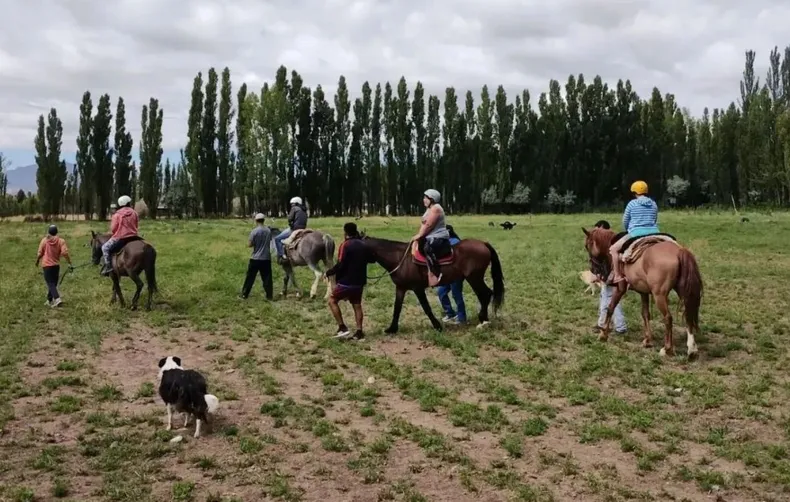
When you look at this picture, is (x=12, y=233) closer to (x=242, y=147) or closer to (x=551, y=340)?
(x=242, y=147)

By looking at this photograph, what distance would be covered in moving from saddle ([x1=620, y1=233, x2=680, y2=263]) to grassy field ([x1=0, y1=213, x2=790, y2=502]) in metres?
1.50

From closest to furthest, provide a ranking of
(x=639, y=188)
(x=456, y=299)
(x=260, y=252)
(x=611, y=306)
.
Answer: (x=639, y=188), (x=611, y=306), (x=456, y=299), (x=260, y=252)

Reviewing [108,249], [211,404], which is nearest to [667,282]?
[211,404]

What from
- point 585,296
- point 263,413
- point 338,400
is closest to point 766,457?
point 338,400

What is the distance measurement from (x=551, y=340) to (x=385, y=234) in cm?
2297

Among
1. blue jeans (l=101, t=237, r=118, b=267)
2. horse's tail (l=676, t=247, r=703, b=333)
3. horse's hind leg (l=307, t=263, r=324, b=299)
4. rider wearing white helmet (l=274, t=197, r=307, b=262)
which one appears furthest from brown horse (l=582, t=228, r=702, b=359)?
blue jeans (l=101, t=237, r=118, b=267)

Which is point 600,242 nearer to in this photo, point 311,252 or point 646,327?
point 646,327

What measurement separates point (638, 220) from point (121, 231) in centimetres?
1016

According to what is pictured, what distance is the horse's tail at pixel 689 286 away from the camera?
30.1 ft

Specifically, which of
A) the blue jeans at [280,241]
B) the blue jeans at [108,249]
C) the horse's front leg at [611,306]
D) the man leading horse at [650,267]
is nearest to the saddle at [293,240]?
the blue jeans at [280,241]

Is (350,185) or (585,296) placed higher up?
(350,185)

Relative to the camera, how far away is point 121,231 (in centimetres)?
1344

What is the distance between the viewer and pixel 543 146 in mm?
63688

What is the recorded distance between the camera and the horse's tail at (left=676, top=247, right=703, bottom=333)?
30.1ft
